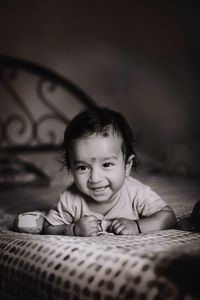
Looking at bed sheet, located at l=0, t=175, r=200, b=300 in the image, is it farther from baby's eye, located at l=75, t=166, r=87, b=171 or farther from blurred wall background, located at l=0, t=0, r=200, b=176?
blurred wall background, located at l=0, t=0, r=200, b=176

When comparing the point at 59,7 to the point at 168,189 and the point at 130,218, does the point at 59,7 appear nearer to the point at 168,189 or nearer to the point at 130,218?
the point at 168,189

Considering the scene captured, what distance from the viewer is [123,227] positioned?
127 centimetres

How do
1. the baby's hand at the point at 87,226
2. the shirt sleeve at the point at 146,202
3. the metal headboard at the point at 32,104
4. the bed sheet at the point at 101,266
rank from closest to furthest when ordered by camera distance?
the bed sheet at the point at 101,266
the baby's hand at the point at 87,226
the shirt sleeve at the point at 146,202
the metal headboard at the point at 32,104

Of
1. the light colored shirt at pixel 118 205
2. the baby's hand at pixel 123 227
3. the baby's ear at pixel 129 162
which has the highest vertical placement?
the baby's ear at pixel 129 162

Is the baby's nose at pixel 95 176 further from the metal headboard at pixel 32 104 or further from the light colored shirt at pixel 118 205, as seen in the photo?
the metal headboard at pixel 32 104

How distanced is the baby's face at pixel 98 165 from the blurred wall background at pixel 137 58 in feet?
5.26

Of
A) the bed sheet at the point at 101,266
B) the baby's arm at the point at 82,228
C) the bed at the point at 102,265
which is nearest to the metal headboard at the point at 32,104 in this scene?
the bed at the point at 102,265

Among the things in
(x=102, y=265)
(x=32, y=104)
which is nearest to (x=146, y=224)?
(x=102, y=265)

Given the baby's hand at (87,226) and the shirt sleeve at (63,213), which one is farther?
the shirt sleeve at (63,213)

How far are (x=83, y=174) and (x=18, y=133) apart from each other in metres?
1.57

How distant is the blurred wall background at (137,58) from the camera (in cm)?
283

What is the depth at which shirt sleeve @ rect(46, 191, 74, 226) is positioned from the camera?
139 centimetres

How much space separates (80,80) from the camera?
2.88 metres

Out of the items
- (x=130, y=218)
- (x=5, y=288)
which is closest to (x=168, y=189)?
(x=130, y=218)
